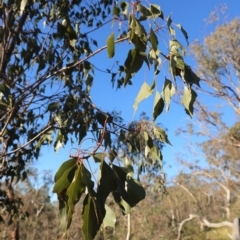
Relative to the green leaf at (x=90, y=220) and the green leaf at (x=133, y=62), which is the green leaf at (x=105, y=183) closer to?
the green leaf at (x=90, y=220)

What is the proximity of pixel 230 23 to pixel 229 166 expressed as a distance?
211 inches

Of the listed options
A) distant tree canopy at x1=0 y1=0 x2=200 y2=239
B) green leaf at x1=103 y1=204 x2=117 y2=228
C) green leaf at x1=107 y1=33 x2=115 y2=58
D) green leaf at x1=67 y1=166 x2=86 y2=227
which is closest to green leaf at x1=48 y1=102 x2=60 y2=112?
distant tree canopy at x1=0 y1=0 x2=200 y2=239

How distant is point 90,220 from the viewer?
2.21 ft

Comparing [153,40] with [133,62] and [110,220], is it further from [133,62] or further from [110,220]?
[110,220]

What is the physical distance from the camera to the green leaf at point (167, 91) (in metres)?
0.84

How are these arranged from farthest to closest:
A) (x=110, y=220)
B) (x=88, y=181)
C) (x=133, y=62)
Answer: (x=133, y=62) → (x=110, y=220) → (x=88, y=181)

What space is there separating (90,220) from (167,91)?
338 mm

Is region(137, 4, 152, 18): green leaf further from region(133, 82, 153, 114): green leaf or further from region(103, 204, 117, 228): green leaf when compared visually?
region(103, 204, 117, 228): green leaf

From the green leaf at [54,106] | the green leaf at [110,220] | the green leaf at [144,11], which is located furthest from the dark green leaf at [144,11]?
the green leaf at [54,106]

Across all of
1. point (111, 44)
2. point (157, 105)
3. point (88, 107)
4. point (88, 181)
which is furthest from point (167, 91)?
point (88, 107)

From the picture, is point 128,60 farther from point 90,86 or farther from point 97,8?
point 97,8

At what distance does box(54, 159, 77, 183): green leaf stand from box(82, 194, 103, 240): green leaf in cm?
7

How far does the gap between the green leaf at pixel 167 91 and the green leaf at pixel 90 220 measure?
0.95ft

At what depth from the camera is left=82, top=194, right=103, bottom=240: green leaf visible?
0.67 meters
